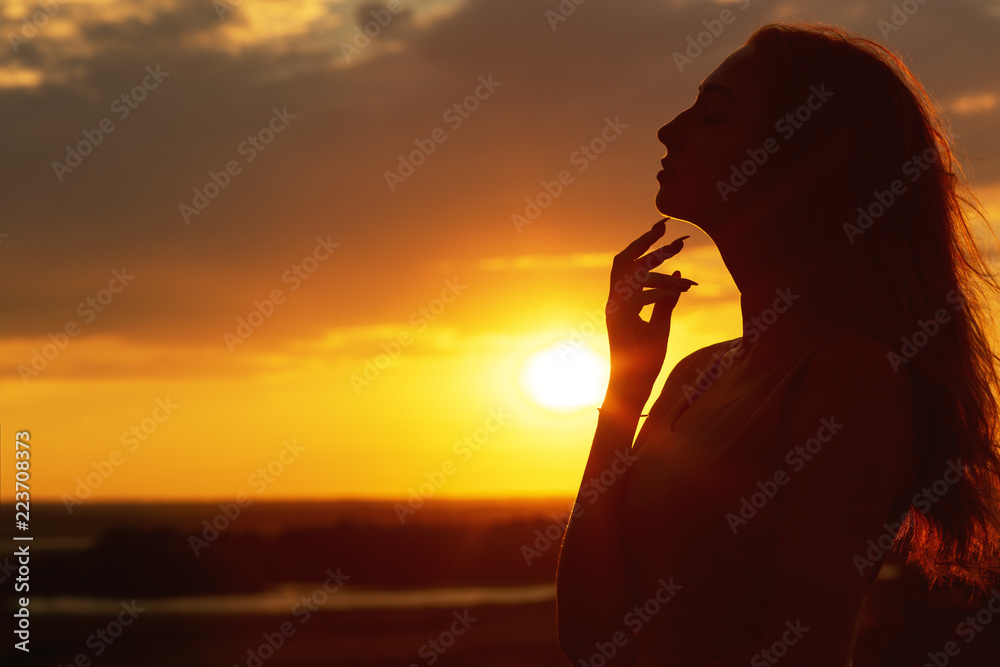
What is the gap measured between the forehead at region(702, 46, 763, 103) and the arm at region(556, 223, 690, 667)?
0.53 m

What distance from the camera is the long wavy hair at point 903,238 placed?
7.59 feet

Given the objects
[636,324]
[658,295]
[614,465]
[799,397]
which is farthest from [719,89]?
[614,465]

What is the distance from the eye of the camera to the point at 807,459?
7.20 feet

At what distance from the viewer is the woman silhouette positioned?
2145 millimetres

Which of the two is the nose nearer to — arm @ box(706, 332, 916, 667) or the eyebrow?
the eyebrow

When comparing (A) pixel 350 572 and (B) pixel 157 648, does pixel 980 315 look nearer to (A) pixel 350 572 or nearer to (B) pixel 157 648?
(B) pixel 157 648

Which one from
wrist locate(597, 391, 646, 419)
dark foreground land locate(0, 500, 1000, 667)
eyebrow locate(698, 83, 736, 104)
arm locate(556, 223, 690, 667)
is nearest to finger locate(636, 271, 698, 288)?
arm locate(556, 223, 690, 667)

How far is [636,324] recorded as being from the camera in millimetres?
2906

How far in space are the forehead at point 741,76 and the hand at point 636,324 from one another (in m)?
0.51

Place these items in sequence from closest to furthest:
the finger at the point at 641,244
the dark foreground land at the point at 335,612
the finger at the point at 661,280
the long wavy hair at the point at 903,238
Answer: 1. the long wavy hair at the point at 903,238
2. the finger at the point at 661,280
3. the finger at the point at 641,244
4. the dark foreground land at the point at 335,612

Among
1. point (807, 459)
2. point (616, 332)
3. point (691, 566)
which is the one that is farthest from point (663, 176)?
point (691, 566)

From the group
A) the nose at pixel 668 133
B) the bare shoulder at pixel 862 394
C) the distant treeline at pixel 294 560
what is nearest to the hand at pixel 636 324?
the nose at pixel 668 133

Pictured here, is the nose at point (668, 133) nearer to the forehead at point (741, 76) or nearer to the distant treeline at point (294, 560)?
the forehead at point (741, 76)

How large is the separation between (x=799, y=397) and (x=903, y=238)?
57cm
